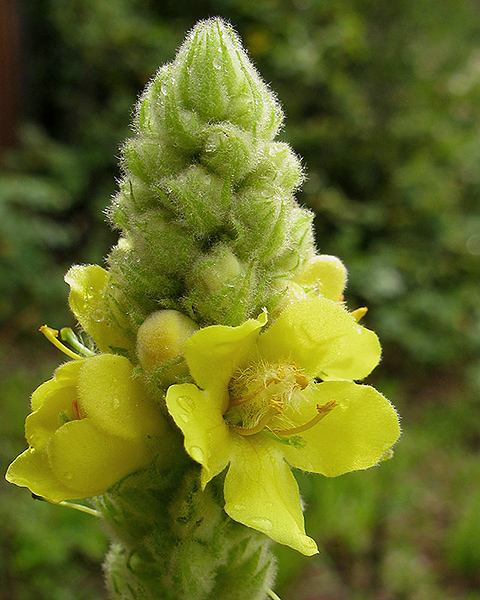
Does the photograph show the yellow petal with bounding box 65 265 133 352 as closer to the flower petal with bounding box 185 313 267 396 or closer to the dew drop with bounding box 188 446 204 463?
the flower petal with bounding box 185 313 267 396

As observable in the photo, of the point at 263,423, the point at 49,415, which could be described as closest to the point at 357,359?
the point at 263,423

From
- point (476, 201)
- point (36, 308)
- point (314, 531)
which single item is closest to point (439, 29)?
point (476, 201)

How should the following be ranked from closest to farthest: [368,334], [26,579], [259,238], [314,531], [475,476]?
1. [259,238]
2. [368,334]
3. [26,579]
4. [314,531]
5. [475,476]

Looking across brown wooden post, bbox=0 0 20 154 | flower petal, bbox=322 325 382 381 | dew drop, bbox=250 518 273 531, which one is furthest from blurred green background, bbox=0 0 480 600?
dew drop, bbox=250 518 273 531


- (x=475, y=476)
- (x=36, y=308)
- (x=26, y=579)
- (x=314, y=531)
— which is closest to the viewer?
(x=26, y=579)

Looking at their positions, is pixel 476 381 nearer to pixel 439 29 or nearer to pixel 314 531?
pixel 314 531

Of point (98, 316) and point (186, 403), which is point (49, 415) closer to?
point (98, 316)
